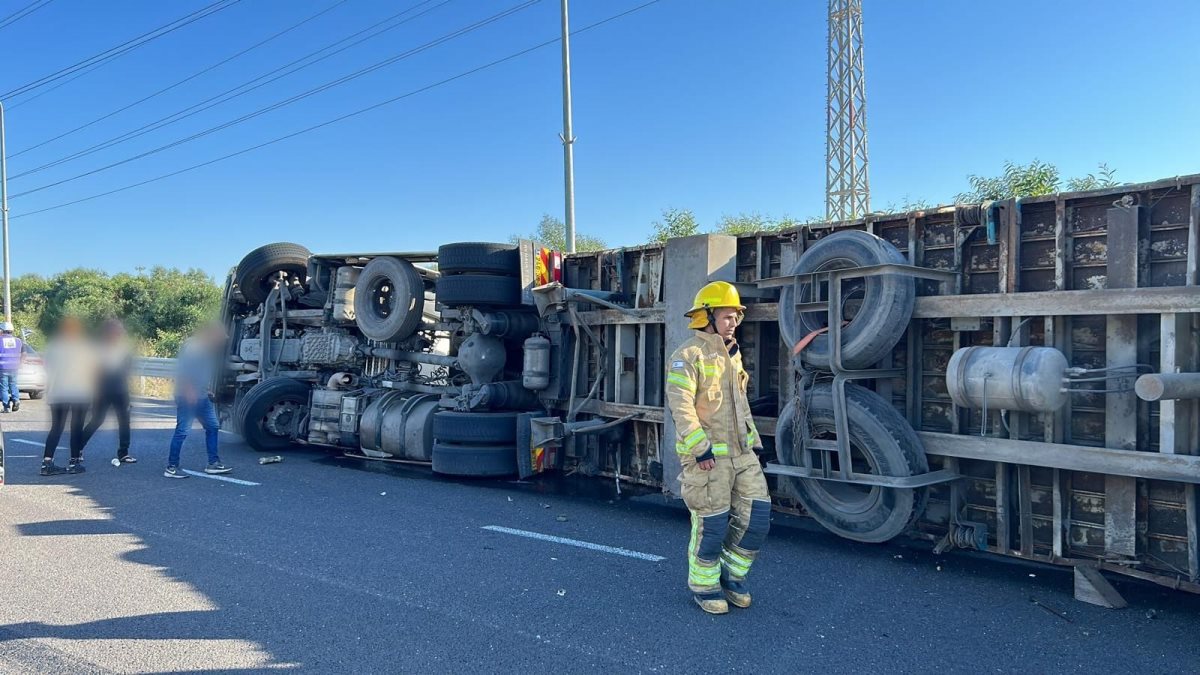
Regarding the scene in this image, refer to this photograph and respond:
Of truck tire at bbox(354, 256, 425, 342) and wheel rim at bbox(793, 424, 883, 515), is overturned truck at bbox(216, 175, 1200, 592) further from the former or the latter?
truck tire at bbox(354, 256, 425, 342)

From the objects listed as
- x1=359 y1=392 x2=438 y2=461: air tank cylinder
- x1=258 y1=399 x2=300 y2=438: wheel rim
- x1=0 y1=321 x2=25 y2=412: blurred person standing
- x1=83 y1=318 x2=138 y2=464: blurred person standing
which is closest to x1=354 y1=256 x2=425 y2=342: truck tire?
x1=359 y1=392 x2=438 y2=461: air tank cylinder

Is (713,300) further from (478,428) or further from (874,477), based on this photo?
(478,428)

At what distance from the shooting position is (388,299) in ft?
29.9

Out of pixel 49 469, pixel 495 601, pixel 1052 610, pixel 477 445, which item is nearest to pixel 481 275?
pixel 477 445

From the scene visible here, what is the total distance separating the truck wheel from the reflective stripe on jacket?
659 centimetres

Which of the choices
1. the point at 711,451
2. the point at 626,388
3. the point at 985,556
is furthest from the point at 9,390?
the point at 985,556

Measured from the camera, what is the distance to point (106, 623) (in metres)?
3.75

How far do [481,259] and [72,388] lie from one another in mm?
4296

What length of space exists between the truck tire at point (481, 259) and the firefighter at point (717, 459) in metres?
3.73

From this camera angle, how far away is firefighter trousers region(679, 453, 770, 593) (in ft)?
12.9

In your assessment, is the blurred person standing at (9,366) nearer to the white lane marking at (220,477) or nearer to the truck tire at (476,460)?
the white lane marking at (220,477)

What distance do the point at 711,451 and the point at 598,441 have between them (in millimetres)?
3444

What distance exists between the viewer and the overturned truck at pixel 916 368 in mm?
4094

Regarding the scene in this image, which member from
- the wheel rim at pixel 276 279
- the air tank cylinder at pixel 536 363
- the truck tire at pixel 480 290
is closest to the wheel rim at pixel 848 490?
the air tank cylinder at pixel 536 363
